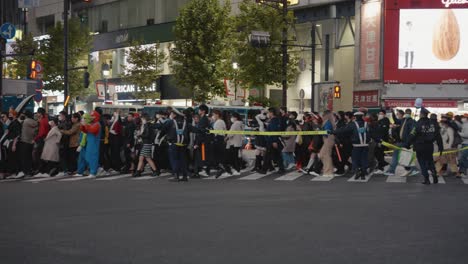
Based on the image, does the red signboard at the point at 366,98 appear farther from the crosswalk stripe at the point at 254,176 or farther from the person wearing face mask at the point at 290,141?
the crosswalk stripe at the point at 254,176

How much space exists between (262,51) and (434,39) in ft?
30.6

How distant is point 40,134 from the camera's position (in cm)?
2053

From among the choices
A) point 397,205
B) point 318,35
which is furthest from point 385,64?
point 397,205

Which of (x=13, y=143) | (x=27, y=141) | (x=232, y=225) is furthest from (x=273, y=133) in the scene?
(x=232, y=225)

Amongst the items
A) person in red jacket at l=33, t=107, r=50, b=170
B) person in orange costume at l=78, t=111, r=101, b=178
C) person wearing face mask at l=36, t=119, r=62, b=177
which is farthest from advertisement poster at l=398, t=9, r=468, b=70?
person wearing face mask at l=36, t=119, r=62, b=177

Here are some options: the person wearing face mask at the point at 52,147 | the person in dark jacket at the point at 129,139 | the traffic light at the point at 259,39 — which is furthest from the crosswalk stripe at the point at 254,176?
the traffic light at the point at 259,39

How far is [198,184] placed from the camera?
17625 millimetres

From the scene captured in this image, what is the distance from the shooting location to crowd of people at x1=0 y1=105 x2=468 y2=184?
19844 millimetres

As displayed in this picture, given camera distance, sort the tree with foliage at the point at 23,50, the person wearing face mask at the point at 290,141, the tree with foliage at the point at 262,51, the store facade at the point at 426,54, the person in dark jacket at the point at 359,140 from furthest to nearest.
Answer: the tree with foliage at the point at 23,50
the tree with foliage at the point at 262,51
the store facade at the point at 426,54
the person wearing face mask at the point at 290,141
the person in dark jacket at the point at 359,140

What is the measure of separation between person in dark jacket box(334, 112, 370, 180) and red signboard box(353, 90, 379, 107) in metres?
24.6

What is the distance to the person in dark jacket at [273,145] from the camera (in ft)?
69.4

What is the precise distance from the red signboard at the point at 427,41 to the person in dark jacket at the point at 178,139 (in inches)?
1016

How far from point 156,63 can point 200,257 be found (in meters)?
47.9

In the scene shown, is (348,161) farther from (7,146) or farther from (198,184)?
(7,146)
